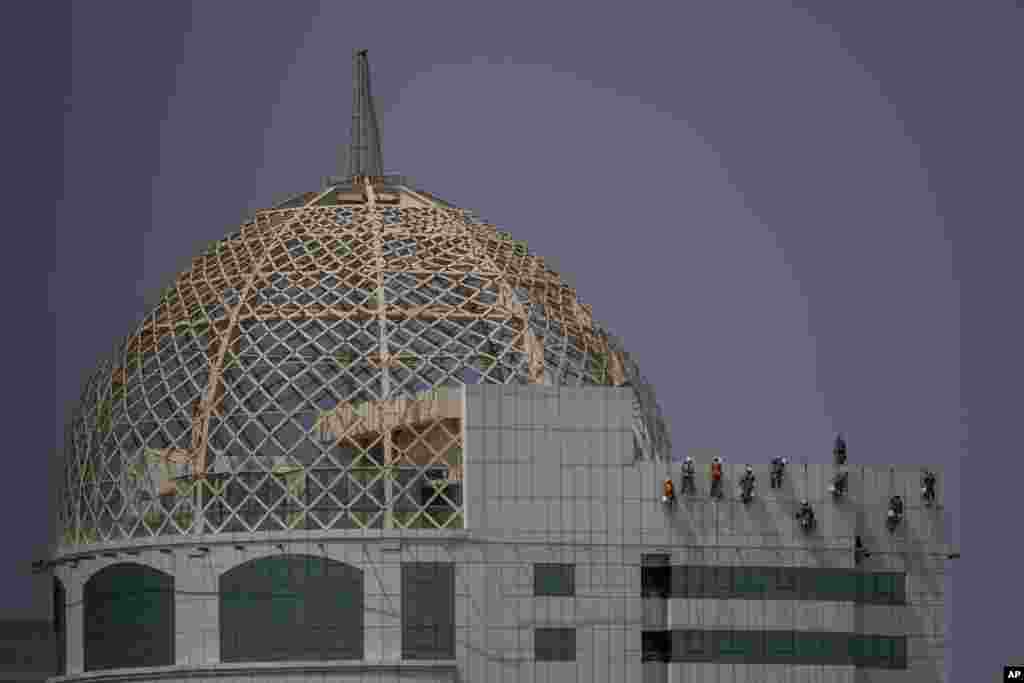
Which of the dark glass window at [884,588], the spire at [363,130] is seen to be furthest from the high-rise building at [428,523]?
the spire at [363,130]

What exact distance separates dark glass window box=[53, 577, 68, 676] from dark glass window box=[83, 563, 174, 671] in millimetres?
2125

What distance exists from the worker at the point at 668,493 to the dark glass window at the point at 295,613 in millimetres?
12161

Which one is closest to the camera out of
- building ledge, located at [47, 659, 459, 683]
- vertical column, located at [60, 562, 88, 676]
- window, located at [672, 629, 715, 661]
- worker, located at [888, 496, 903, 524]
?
window, located at [672, 629, 715, 661]

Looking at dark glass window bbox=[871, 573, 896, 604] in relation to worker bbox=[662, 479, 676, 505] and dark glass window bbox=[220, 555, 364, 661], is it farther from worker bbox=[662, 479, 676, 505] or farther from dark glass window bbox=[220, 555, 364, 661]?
dark glass window bbox=[220, 555, 364, 661]

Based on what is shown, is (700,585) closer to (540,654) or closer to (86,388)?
(540,654)

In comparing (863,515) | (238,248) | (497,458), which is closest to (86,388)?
(238,248)

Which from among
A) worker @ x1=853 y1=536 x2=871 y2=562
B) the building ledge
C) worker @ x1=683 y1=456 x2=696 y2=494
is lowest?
the building ledge

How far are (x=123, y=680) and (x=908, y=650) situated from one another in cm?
3053

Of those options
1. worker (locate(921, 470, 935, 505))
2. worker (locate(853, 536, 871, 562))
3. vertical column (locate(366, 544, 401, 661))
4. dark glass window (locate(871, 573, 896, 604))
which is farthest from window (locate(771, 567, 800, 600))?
vertical column (locate(366, 544, 401, 661))

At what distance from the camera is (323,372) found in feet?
534

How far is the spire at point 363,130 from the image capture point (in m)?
180

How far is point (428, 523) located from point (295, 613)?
6.17m

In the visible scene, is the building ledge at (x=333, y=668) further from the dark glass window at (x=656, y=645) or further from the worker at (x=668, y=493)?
the worker at (x=668, y=493)

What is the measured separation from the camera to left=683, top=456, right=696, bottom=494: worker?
155000 millimetres
